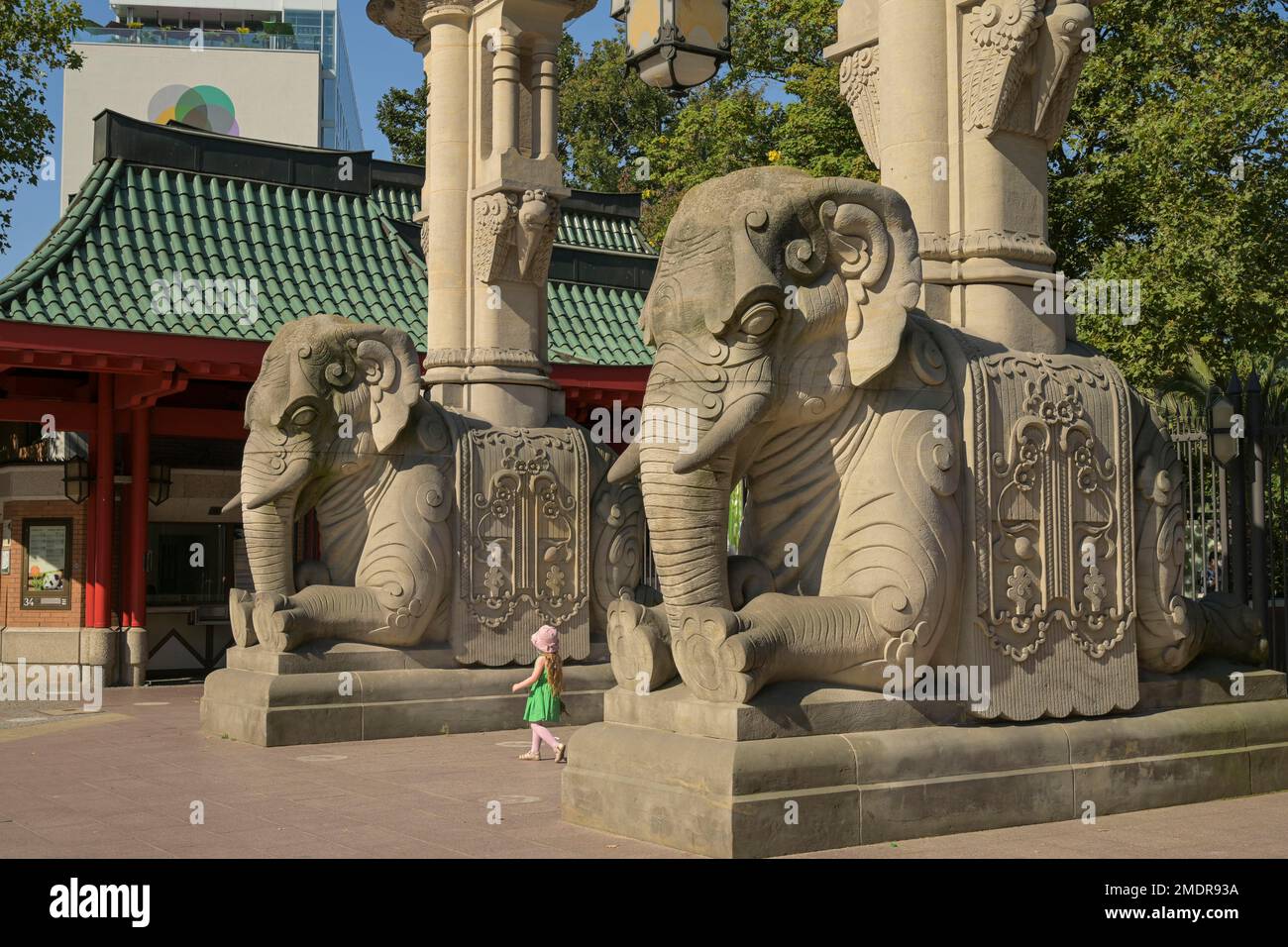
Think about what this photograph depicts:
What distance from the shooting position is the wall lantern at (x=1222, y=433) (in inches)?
400

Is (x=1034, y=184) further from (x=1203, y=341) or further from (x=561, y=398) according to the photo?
(x=1203, y=341)

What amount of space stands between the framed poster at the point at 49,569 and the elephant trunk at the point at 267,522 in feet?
24.8

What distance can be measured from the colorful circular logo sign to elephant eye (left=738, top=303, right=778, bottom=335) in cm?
6431

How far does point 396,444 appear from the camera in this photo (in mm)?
12281

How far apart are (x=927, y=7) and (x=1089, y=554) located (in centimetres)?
343

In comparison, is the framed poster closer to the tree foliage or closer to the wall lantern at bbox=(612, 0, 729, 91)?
the tree foliage

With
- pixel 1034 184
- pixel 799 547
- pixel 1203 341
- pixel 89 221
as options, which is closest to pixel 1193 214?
pixel 1203 341

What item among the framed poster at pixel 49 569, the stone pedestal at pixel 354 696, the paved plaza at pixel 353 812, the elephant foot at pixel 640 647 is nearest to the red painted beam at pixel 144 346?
the framed poster at pixel 49 569

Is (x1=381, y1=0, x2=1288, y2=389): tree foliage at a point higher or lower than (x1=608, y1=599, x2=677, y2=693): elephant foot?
higher

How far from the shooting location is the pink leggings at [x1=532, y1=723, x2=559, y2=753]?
10281 mm

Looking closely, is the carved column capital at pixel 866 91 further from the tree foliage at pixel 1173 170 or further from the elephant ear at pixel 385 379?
the tree foliage at pixel 1173 170

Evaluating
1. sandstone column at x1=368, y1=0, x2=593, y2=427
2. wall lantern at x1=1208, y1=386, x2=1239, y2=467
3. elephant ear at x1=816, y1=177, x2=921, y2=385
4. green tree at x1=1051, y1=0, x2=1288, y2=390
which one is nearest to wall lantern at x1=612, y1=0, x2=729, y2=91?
elephant ear at x1=816, y1=177, x2=921, y2=385

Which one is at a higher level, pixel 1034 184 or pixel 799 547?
pixel 1034 184

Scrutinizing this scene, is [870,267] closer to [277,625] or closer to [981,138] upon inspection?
[981,138]
